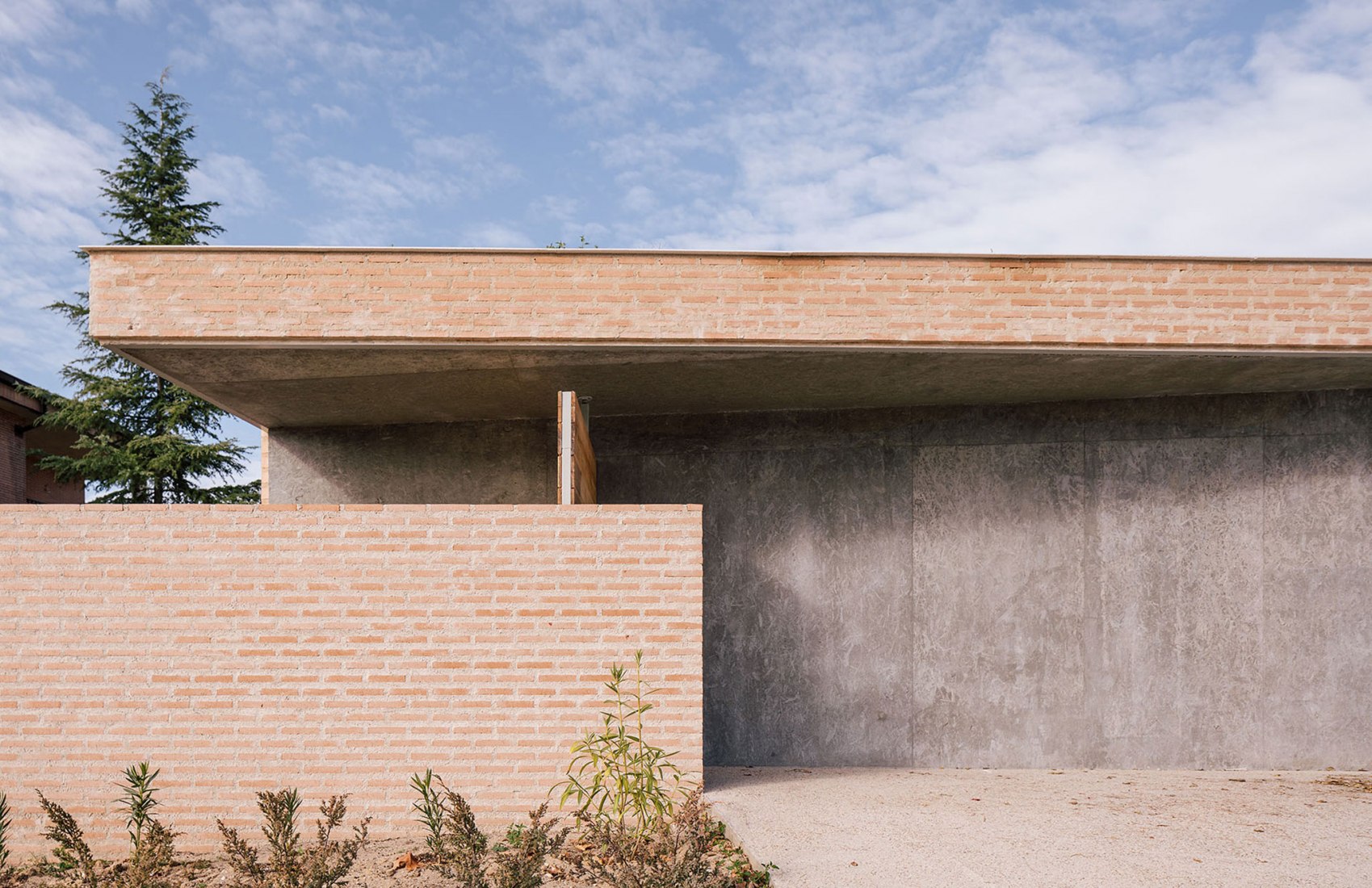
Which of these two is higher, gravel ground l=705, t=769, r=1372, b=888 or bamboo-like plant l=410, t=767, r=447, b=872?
bamboo-like plant l=410, t=767, r=447, b=872

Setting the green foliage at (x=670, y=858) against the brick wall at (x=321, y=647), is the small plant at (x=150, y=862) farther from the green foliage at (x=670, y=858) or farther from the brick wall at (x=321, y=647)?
the green foliage at (x=670, y=858)

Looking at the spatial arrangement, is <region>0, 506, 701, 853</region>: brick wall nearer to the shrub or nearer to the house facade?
the house facade

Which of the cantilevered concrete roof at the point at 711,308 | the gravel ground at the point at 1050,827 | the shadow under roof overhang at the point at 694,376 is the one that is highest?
the cantilevered concrete roof at the point at 711,308

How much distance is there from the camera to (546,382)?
7.70 m

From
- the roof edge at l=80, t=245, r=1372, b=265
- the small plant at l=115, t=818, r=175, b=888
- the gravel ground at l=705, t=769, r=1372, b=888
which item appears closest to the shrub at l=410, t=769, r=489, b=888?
the small plant at l=115, t=818, r=175, b=888

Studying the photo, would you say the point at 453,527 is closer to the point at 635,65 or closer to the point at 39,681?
the point at 39,681

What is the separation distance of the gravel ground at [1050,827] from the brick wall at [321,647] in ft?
3.72

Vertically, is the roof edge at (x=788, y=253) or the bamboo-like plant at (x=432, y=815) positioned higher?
the roof edge at (x=788, y=253)

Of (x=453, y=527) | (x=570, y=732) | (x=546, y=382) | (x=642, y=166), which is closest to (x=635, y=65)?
(x=642, y=166)

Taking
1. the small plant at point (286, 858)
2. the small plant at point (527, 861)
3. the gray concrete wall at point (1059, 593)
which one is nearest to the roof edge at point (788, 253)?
the gray concrete wall at point (1059, 593)

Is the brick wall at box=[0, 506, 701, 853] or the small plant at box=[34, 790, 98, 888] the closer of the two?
the small plant at box=[34, 790, 98, 888]

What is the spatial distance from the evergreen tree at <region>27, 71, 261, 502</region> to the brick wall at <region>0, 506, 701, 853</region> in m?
12.8

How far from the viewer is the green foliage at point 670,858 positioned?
159 inches

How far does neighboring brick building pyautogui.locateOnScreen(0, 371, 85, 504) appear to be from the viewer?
54.4ft
